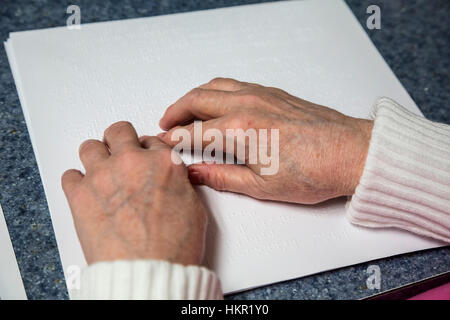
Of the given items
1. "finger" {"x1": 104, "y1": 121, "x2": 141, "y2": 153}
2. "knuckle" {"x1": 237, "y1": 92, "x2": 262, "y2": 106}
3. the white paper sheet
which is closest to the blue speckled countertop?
the white paper sheet

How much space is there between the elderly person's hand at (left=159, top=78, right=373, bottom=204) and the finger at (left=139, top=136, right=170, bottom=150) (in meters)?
0.02

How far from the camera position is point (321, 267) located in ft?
2.09

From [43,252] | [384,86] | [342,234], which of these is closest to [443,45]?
[384,86]

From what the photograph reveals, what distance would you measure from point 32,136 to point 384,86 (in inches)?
22.4

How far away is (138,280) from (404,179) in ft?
1.15

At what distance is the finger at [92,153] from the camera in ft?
2.06

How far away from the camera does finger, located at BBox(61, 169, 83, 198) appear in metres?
0.61

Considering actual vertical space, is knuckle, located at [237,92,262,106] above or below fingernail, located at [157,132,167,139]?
above

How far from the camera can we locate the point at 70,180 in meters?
0.62

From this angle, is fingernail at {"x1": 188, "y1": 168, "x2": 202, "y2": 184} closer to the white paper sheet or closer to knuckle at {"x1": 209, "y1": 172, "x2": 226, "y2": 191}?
knuckle at {"x1": 209, "y1": 172, "x2": 226, "y2": 191}

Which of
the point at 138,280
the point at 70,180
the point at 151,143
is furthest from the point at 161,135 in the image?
the point at 138,280

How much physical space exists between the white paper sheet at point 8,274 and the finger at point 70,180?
94mm

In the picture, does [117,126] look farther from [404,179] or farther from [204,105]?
[404,179]

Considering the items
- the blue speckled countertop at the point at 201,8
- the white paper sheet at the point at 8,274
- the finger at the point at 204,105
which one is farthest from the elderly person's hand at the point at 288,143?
the white paper sheet at the point at 8,274
